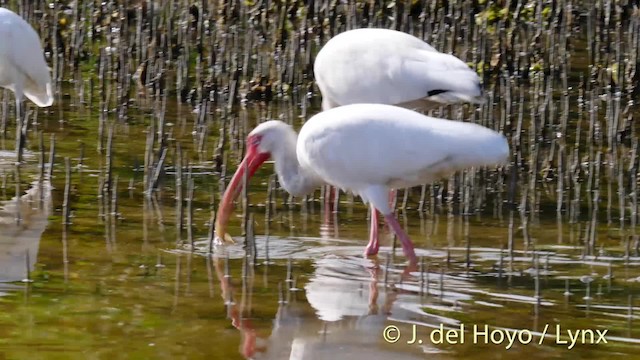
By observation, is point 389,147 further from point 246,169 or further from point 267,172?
point 267,172

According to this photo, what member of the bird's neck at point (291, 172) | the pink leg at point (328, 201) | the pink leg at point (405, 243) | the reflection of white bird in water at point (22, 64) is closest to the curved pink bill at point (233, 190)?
the bird's neck at point (291, 172)

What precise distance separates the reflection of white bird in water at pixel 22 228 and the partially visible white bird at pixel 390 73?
1.82 m

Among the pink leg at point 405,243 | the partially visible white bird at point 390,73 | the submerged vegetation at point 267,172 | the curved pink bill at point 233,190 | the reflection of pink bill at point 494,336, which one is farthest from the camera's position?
the partially visible white bird at point 390,73

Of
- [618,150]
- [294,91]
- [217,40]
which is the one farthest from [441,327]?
[217,40]

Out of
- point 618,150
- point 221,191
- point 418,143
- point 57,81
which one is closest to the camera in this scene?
point 418,143

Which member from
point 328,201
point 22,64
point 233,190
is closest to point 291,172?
point 233,190

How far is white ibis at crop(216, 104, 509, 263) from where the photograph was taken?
6.99 metres

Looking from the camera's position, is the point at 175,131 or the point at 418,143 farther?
the point at 175,131

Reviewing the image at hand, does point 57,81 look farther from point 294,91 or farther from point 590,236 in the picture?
point 590,236

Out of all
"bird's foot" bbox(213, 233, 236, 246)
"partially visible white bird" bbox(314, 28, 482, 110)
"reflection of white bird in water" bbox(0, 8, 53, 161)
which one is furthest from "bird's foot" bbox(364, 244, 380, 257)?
"reflection of white bird in water" bbox(0, 8, 53, 161)

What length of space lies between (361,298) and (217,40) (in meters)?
6.32

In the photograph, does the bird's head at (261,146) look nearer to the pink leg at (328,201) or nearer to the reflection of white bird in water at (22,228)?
the pink leg at (328,201)

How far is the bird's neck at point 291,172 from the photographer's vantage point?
26.6ft

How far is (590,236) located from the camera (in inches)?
301
